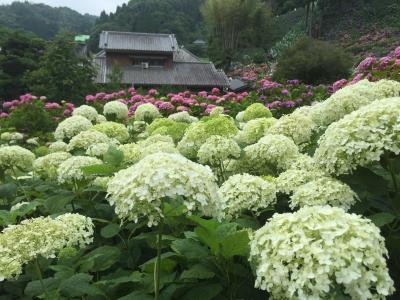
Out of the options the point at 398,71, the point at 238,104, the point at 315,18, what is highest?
the point at 315,18

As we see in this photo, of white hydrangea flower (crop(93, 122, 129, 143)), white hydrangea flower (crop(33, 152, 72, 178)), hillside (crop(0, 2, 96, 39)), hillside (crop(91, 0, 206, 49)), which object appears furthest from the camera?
hillside (crop(0, 2, 96, 39))

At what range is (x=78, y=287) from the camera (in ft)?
5.54

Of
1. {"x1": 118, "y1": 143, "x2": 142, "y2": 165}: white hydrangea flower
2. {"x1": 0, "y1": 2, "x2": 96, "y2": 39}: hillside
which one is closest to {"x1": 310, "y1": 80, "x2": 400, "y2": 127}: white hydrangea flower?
{"x1": 118, "y1": 143, "x2": 142, "y2": 165}: white hydrangea flower

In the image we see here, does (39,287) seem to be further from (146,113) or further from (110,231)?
(146,113)

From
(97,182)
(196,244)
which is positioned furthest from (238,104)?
(196,244)

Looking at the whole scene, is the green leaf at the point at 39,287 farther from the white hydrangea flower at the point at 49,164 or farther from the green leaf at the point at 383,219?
the white hydrangea flower at the point at 49,164

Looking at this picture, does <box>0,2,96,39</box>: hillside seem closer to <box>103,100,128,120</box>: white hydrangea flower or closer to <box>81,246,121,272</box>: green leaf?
<box>103,100,128,120</box>: white hydrangea flower

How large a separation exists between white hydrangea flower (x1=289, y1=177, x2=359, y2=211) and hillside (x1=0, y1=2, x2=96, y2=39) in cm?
8014

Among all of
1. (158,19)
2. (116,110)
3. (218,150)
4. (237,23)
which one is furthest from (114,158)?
(158,19)

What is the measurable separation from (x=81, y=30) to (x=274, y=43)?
5838cm

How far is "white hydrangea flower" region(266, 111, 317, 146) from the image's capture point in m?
3.08

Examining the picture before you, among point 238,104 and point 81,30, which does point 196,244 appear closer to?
point 238,104

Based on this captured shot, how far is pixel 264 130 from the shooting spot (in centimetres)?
333

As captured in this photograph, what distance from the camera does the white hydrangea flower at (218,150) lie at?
2688mm
